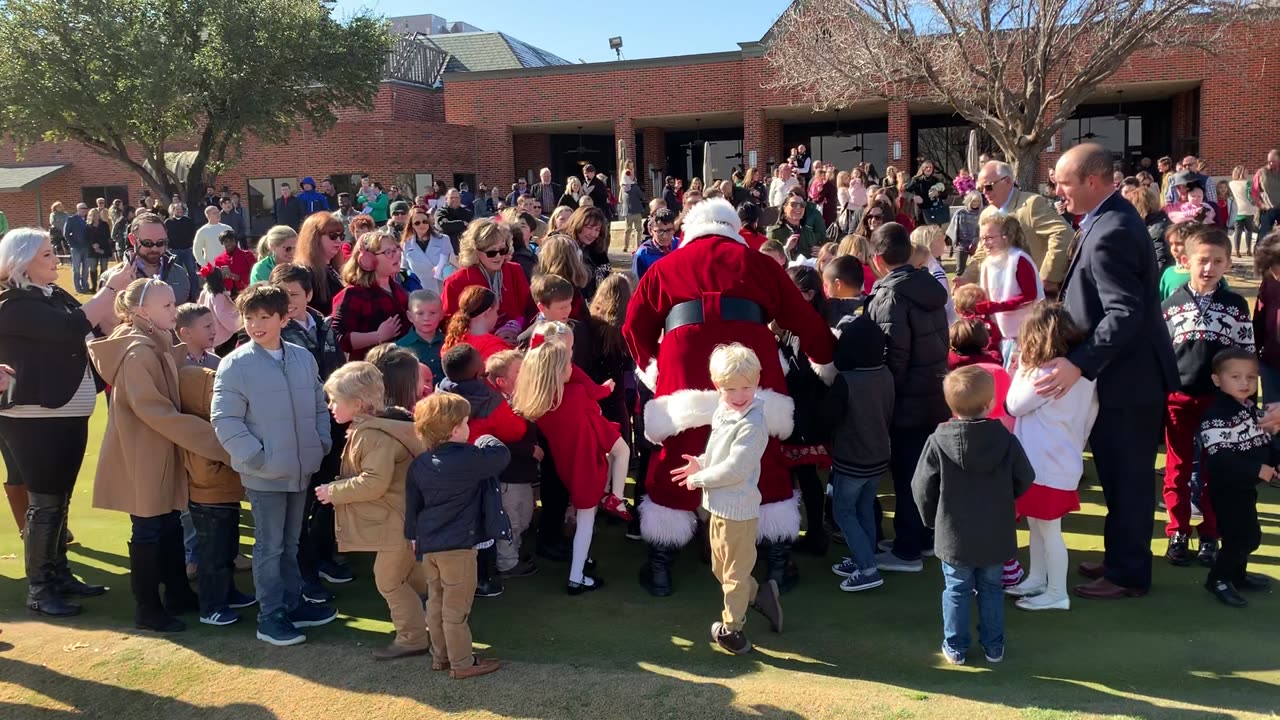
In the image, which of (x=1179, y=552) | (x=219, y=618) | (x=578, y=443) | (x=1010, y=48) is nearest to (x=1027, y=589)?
(x=1179, y=552)

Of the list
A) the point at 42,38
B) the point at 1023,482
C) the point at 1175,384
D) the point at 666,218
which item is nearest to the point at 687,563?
the point at 1023,482

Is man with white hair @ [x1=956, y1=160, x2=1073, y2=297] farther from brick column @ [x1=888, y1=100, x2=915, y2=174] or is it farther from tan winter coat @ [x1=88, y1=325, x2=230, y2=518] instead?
brick column @ [x1=888, y1=100, x2=915, y2=174]

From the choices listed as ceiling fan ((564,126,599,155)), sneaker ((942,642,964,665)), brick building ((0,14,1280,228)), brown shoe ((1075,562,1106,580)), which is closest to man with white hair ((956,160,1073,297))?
brown shoe ((1075,562,1106,580))

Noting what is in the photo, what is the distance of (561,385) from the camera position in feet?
16.2

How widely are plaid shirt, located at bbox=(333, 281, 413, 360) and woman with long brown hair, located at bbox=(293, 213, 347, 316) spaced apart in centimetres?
20

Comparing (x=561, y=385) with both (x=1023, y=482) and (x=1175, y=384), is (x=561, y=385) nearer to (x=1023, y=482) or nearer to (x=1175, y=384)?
(x=1023, y=482)

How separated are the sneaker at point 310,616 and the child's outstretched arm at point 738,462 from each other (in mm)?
1955

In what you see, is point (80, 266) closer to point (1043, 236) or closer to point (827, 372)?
point (1043, 236)

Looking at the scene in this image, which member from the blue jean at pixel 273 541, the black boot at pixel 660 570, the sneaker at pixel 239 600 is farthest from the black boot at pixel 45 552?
the black boot at pixel 660 570

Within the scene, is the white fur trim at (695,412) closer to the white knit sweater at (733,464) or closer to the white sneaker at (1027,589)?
the white knit sweater at (733,464)

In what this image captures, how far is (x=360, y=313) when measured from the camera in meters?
6.11

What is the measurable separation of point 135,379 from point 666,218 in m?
4.19

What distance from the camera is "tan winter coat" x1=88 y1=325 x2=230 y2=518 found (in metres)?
4.42

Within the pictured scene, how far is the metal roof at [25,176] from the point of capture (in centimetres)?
3641
